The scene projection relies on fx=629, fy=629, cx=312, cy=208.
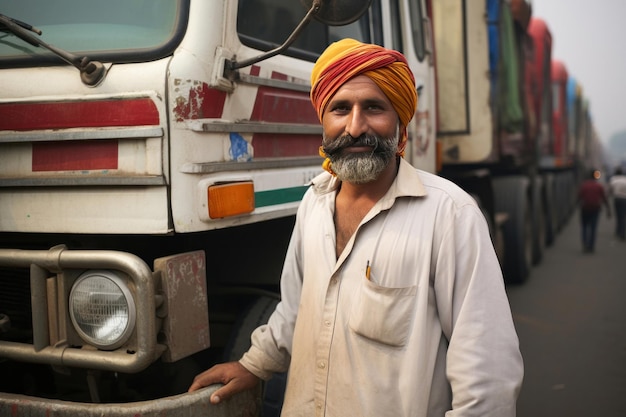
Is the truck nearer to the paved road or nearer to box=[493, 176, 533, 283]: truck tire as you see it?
the paved road

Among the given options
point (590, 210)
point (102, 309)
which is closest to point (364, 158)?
point (102, 309)

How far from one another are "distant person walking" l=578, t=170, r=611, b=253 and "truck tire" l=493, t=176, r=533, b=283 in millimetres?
3605

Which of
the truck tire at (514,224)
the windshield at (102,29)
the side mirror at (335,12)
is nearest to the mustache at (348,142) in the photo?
the side mirror at (335,12)

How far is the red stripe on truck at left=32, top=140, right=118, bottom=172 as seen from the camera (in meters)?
1.87

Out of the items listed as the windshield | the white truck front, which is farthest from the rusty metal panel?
the windshield

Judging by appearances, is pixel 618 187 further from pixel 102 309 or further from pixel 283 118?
pixel 102 309

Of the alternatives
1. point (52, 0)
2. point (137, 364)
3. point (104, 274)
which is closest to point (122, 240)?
point (104, 274)

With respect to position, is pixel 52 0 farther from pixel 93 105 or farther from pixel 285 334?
pixel 285 334

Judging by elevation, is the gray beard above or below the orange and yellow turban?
below

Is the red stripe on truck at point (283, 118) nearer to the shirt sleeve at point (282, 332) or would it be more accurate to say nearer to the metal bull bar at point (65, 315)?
the shirt sleeve at point (282, 332)

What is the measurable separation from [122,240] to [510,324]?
52.9 inches

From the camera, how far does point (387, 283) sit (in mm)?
1545

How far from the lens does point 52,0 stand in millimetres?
2100

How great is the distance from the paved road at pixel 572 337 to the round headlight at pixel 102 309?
2.60 meters
